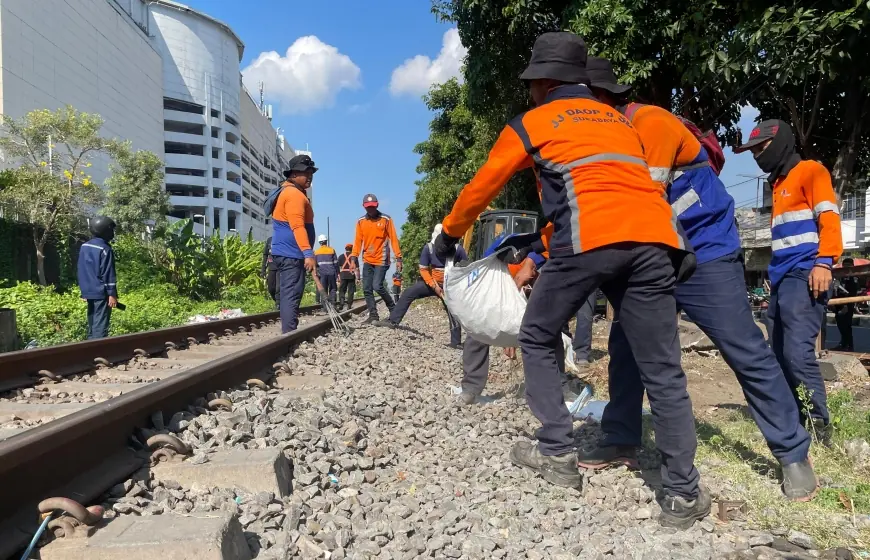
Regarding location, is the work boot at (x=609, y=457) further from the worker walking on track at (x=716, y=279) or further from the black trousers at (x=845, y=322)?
the black trousers at (x=845, y=322)

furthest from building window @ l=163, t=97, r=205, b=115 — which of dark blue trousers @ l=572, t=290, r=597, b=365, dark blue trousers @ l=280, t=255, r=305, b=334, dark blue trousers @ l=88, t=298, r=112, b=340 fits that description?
dark blue trousers @ l=572, t=290, r=597, b=365

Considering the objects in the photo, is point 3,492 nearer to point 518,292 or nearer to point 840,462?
point 518,292

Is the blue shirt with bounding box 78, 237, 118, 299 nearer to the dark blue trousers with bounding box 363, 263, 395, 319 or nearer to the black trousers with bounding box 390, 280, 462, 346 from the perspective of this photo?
the black trousers with bounding box 390, 280, 462, 346

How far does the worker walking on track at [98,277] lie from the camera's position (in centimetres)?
721

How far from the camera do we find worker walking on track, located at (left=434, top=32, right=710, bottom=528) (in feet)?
7.92

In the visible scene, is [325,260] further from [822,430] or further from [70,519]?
[70,519]

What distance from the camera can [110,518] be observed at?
197 cm

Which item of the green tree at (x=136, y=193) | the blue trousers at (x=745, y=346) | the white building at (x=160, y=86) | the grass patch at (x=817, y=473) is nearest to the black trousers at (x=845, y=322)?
the grass patch at (x=817, y=473)

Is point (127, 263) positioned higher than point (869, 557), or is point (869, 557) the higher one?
point (127, 263)

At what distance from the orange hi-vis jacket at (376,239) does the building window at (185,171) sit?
Result: 84685mm

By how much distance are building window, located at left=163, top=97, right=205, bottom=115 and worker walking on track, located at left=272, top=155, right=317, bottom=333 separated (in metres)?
85.9

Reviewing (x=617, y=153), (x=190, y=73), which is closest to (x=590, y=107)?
(x=617, y=153)

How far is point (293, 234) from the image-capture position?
275 inches

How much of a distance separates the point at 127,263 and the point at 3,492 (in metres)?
14.5
